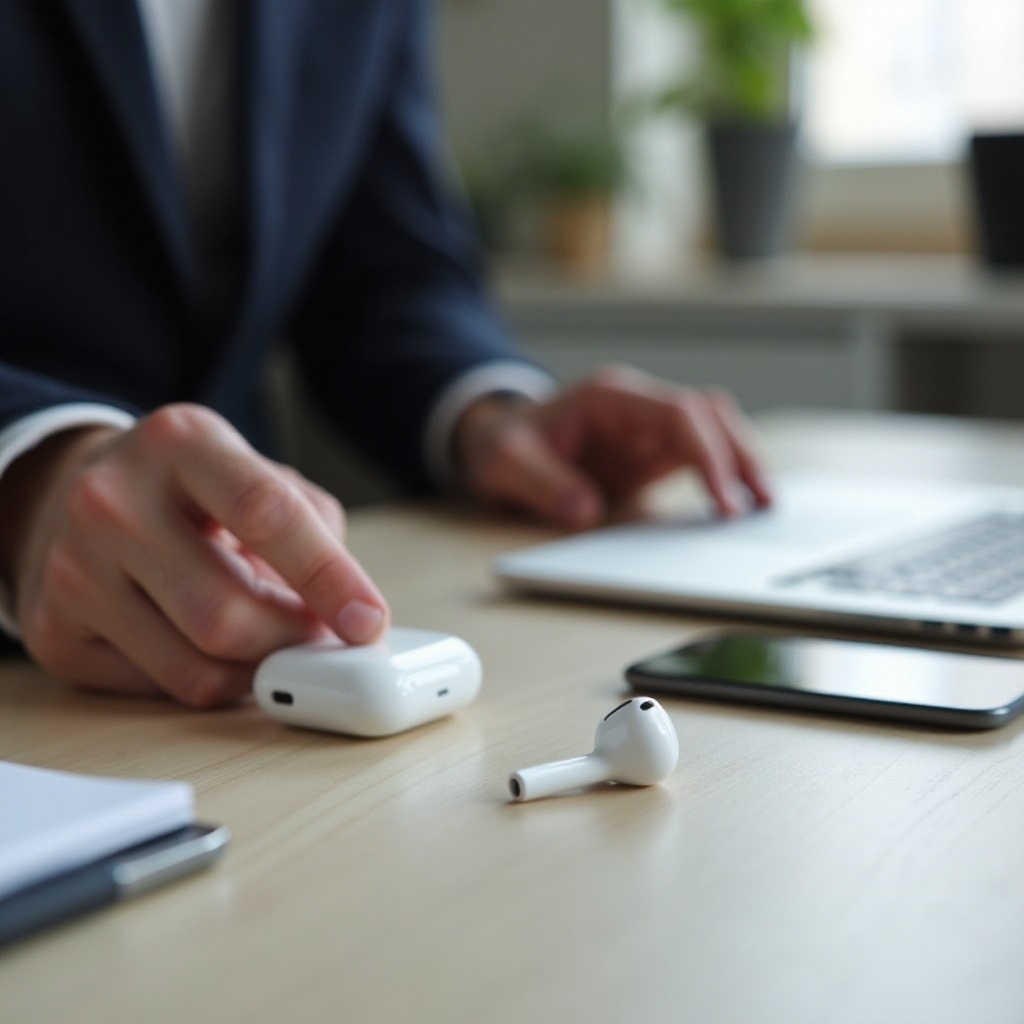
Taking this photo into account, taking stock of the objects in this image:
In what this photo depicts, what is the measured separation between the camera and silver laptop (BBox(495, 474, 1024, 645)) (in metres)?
0.76

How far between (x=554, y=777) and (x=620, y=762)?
0.08ft

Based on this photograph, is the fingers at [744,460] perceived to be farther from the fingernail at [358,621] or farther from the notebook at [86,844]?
the notebook at [86,844]

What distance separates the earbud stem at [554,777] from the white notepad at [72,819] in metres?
0.11

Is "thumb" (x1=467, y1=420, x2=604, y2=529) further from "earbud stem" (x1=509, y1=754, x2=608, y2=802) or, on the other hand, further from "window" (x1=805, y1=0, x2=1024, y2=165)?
"window" (x1=805, y1=0, x2=1024, y2=165)

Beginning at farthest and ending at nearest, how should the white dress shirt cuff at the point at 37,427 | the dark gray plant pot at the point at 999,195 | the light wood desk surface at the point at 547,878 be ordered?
1. the dark gray plant pot at the point at 999,195
2. the white dress shirt cuff at the point at 37,427
3. the light wood desk surface at the point at 547,878

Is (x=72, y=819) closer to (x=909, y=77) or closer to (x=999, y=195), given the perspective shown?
(x=999, y=195)

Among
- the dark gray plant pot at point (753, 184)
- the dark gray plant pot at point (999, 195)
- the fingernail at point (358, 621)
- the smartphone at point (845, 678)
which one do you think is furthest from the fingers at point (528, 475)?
the dark gray plant pot at point (753, 184)

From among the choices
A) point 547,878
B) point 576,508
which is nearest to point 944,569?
point 576,508

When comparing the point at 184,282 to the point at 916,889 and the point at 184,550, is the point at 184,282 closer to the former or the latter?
the point at 184,550

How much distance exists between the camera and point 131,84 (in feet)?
3.35

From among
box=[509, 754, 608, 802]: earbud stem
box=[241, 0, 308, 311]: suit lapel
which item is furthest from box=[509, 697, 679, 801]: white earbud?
box=[241, 0, 308, 311]: suit lapel

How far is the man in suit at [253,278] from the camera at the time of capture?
1.00 m

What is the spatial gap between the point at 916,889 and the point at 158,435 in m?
0.36

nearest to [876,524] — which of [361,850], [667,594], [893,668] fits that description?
[667,594]
